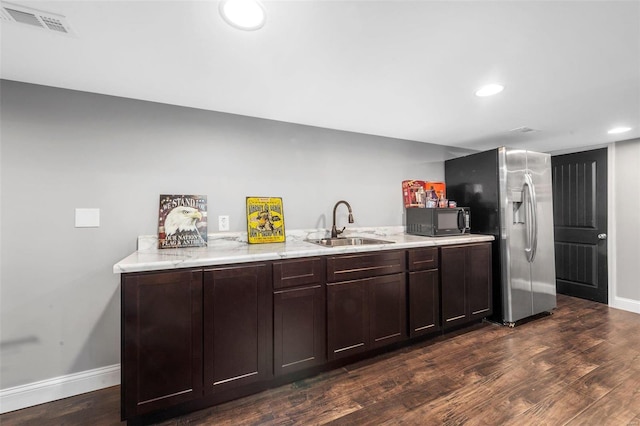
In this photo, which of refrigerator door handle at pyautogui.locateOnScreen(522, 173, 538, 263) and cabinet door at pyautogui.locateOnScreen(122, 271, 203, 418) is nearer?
cabinet door at pyautogui.locateOnScreen(122, 271, 203, 418)

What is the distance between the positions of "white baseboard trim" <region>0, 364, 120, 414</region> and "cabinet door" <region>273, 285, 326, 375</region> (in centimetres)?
120

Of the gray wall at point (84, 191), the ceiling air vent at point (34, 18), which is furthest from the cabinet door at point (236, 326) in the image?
the ceiling air vent at point (34, 18)

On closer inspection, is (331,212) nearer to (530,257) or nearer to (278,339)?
(278,339)

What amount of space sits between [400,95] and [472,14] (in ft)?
2.77

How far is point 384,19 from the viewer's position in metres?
1.27

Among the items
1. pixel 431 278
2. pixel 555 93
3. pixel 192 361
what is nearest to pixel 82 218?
pixel 192 361

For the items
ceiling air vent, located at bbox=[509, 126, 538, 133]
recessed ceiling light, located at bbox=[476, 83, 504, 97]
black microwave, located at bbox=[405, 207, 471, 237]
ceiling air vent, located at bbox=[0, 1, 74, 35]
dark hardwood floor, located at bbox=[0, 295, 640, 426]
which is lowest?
dark hardwood floor, located at bbox=[0, 295, 640, 426]

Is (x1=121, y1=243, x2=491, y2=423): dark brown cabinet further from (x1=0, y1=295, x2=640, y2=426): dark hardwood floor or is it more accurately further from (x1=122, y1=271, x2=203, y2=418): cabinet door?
(x1=0, y1=295, x2=640, y2=426): dark hardwood floor

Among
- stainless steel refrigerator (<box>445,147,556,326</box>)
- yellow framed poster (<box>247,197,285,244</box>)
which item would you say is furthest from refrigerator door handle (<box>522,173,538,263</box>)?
yellow framed poster (<box>247,197,285,244</box>)

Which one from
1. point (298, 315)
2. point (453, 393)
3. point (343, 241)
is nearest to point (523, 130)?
point (343, 241)

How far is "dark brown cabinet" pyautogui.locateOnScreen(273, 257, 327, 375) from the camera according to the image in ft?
6.18

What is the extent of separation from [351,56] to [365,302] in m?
1.71

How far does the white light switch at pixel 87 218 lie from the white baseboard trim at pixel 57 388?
1.00 meters

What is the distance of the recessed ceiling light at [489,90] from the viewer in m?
1.94
